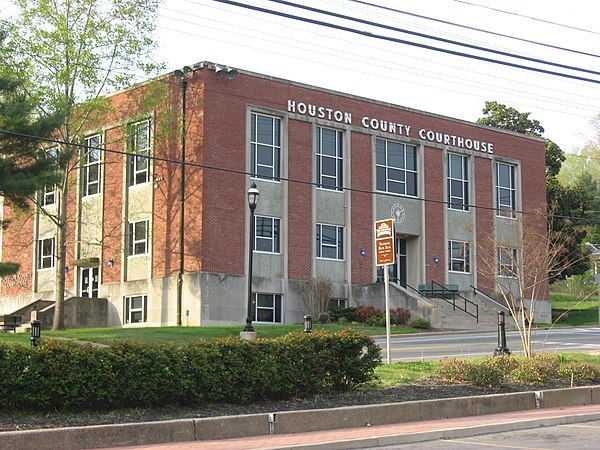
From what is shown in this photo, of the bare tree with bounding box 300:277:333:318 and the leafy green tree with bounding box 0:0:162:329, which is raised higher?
the leafy green tree with bounding box 0:0:162:329

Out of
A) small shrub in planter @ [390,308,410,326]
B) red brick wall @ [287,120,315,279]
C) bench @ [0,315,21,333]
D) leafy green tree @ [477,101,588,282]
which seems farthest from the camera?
leafy green tree @ [477,101,588,282]

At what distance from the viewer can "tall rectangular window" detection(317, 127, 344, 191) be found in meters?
41.5

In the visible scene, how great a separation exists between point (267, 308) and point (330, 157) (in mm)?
8002

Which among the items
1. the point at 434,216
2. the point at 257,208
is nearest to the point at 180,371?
the point at 257,208

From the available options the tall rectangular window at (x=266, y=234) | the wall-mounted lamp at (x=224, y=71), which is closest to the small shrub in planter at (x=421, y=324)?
the tall rectangular window at (x=266, y=234)

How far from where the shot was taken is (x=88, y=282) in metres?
42.2

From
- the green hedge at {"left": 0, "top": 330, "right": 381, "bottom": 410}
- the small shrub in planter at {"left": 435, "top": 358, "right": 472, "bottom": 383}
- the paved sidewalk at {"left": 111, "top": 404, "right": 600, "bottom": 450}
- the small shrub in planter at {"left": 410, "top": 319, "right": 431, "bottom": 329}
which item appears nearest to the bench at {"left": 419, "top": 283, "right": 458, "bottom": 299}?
the small shrub in planter at {"left": 410, "top": 319, "right": 431, "bottom": 329}

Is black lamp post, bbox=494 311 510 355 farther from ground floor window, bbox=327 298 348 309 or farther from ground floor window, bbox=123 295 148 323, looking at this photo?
ground floor window, bbox=123 295 148 323

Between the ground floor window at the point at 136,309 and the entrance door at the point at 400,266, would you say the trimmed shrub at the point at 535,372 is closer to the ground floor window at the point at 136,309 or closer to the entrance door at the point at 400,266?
the ground floor window at the point at 136,309

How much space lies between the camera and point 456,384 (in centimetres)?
1570

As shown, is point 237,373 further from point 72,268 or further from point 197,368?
point 72,268

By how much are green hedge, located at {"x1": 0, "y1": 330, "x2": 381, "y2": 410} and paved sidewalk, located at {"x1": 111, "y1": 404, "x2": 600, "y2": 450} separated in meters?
1.44

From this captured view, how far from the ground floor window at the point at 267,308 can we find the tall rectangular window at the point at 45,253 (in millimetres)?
11768

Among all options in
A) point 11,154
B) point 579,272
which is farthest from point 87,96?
point 579,272
